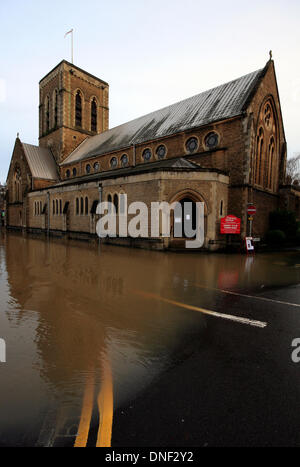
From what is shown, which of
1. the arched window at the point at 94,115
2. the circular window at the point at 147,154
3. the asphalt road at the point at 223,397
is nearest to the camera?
the asphalt road at the point at 223,397

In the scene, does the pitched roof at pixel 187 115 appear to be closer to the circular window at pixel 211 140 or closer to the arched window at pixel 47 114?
the circular window at pixel 211 140

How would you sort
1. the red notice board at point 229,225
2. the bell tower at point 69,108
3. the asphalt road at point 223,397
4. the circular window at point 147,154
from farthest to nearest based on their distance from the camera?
1. the bell tower at point 69,108
2. the circular window at point 147,154
3. the red notice board at point 229,225
4. the asphalt road at point 223,397

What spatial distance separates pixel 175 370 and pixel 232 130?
18.7m

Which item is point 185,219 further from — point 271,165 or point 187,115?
point 271,165

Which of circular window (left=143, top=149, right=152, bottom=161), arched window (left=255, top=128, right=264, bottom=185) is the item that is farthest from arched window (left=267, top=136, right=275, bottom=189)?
circular window (left=143, top=149, right=152, bottom=161)

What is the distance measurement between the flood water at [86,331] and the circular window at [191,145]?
580 inches

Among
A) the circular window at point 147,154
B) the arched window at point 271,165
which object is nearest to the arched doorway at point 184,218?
the circular window at point 147,154

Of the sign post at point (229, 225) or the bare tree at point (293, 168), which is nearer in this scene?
the sign post at point (229, 225)

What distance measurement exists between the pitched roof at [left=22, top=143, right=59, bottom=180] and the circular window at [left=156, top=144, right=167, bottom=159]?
19.7 meters

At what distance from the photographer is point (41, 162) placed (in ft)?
114

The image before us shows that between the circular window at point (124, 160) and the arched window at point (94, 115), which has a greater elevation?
the arched window at point (94, 115)

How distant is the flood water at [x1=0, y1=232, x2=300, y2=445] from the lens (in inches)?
95.7

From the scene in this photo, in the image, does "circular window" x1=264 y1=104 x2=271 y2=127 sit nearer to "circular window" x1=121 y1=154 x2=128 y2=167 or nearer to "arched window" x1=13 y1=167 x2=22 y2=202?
"circular window" x1=121 y1=154 x2=128 y2=167

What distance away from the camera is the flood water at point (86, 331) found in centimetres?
243
